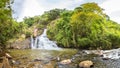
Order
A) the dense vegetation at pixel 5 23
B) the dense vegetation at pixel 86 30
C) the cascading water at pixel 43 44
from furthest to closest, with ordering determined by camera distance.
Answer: the cascading water at pixel 43 44 < the dense vegetation at pixel 86 30 < the dense vegetation at pixel 5 23

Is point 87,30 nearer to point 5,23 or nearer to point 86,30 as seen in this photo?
point 86,30

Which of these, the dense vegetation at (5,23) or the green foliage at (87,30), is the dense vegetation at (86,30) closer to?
the green foliage at (87,30)

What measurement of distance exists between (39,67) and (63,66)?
9.08ft

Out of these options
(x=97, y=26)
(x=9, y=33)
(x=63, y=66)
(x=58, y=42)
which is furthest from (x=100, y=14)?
(x=63, y=66)

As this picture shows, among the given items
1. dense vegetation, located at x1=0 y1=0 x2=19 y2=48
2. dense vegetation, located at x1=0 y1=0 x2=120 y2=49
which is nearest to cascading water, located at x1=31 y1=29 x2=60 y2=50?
dense vegetation, located at x1=0 y1=0 x2=120 y2=49

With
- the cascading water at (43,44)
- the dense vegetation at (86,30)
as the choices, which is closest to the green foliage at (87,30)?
the dense vegetation at (86,30)

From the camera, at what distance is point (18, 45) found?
50.2 meters

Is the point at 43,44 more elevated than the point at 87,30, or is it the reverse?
the point at 87,30

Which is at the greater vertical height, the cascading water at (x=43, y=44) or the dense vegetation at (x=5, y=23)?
the dense vegetation at (x=5, y=23)

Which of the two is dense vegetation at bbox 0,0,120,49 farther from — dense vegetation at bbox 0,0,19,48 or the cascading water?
dense vegetation at bbox 0,0,19,48

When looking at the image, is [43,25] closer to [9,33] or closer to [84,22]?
[84,22]

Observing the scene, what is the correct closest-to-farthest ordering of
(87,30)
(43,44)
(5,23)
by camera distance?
(5,23)
(87,30)
(43,44)

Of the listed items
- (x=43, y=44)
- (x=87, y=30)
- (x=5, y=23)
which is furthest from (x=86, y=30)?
(x=5, y=23)

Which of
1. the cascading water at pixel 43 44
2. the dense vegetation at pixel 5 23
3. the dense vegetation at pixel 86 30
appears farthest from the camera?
the cascading water at pixel 43 44
